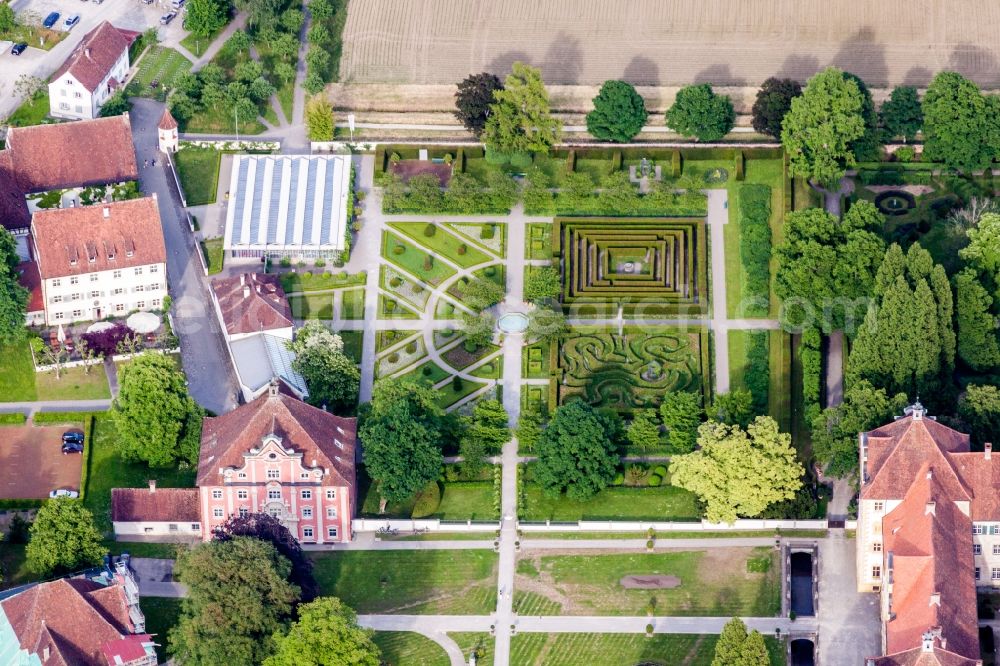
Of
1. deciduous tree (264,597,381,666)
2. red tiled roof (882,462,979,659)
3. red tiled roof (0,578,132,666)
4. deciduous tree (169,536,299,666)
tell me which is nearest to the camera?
red tiled roof (882,462,979,659)

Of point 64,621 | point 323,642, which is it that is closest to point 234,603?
point 323,642

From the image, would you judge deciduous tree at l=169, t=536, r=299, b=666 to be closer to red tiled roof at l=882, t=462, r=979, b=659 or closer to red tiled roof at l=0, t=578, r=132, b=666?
red tiled roof at l=0, t=578, r=132, b=666

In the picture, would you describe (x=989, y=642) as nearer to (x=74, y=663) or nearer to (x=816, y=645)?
(x=816, y=645)

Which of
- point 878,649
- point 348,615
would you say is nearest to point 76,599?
point 348,615

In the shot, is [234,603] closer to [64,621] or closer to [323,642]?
[323,642]

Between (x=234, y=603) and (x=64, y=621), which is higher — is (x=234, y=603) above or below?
above

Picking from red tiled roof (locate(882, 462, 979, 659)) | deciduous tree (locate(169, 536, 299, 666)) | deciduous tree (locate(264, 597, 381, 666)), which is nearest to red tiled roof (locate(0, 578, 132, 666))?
deciduous tree (locate(169, 536, 299, 666))
